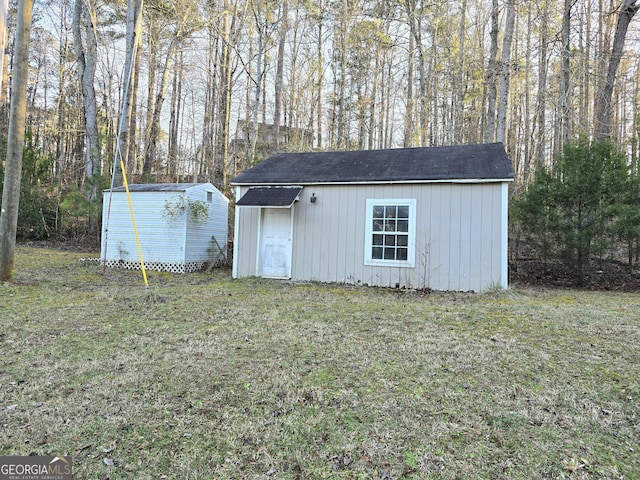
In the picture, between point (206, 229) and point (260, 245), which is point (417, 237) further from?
point (206, 229)

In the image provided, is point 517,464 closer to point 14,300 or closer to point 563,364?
point 563,364

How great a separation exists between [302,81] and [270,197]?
38.0ft

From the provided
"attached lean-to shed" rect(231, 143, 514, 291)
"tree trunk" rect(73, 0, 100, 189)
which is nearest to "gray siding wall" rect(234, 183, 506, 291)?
"attached lean-to shed" rect(231, 143, 514, 291)

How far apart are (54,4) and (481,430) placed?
25008 millimetres

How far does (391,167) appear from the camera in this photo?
845cm

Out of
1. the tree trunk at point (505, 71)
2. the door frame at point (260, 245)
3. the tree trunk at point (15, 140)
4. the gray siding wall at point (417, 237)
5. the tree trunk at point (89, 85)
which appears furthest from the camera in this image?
the tree trunk at point (89, 85)

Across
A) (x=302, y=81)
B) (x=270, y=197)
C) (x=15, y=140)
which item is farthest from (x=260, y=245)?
(x=302, y=81)

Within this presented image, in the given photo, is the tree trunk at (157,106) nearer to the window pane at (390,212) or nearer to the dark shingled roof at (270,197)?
the dark shingled roof at (270,197)

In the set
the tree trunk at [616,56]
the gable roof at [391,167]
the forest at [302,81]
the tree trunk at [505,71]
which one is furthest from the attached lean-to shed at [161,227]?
the tree trunk at [616,56]

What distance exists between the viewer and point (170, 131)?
21.3 metres

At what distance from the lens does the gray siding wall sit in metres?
7.32

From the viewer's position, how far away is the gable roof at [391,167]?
297 inches

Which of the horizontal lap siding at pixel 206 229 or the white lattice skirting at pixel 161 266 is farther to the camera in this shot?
the horizontal lap siding at pixel 206 229

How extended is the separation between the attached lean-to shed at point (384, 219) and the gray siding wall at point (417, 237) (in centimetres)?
2
